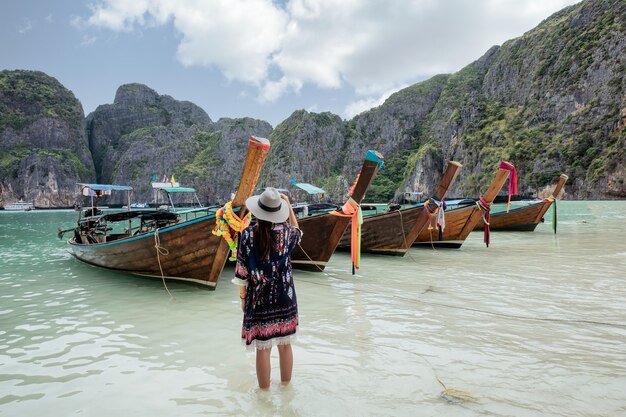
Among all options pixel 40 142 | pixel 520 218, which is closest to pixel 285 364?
pixel 520 218

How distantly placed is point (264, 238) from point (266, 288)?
1.37 feet

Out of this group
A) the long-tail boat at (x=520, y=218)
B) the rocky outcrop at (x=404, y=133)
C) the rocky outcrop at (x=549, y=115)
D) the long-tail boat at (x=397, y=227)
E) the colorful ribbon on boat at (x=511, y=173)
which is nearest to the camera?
the long-tail boat at (x=397, y=227)

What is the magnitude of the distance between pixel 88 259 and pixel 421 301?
9.28 metres

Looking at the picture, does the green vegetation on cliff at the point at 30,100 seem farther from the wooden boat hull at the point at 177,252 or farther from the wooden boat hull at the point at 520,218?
the wooden boat hull at the point at 520,218

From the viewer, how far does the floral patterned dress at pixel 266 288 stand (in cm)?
298

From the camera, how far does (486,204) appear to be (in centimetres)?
1226

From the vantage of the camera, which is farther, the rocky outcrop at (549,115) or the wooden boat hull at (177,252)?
the rocky outcrop at (549,115)

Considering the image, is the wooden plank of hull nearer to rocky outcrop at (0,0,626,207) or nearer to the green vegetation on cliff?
rocky outcrop at (0,0,626,207)

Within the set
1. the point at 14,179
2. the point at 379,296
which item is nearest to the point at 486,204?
the point at 379,296

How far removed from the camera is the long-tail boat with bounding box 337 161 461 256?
1070 centimetres

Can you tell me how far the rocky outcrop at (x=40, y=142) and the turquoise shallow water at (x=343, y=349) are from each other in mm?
127691

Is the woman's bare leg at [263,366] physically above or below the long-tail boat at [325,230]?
below

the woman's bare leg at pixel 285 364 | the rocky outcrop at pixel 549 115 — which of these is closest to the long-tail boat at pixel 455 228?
the woman's bare leg at pixel 285 364

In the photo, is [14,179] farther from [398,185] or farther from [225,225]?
[225,225]
